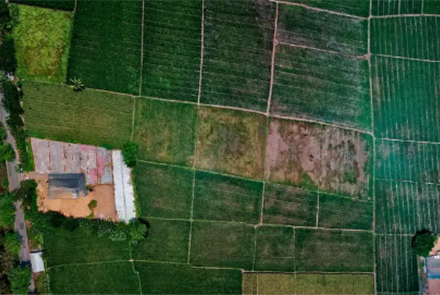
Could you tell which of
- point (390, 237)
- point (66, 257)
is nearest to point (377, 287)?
point (390, 237)

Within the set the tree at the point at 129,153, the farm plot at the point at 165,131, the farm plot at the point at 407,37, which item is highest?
the farm plot at the point at 407,37

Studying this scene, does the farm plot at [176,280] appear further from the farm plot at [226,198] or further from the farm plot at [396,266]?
the farm plot at [396,266]

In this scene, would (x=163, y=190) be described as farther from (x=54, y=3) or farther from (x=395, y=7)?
(x=395, y=7)

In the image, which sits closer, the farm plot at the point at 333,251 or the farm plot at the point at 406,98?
the farm plot at the point at 333,251

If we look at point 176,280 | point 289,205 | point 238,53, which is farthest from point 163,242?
point 238,53

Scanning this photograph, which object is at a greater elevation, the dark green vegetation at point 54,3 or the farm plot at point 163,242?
the dark green vegetation at point 54,3

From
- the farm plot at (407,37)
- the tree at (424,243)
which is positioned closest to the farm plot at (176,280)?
the tree at (424,243)
